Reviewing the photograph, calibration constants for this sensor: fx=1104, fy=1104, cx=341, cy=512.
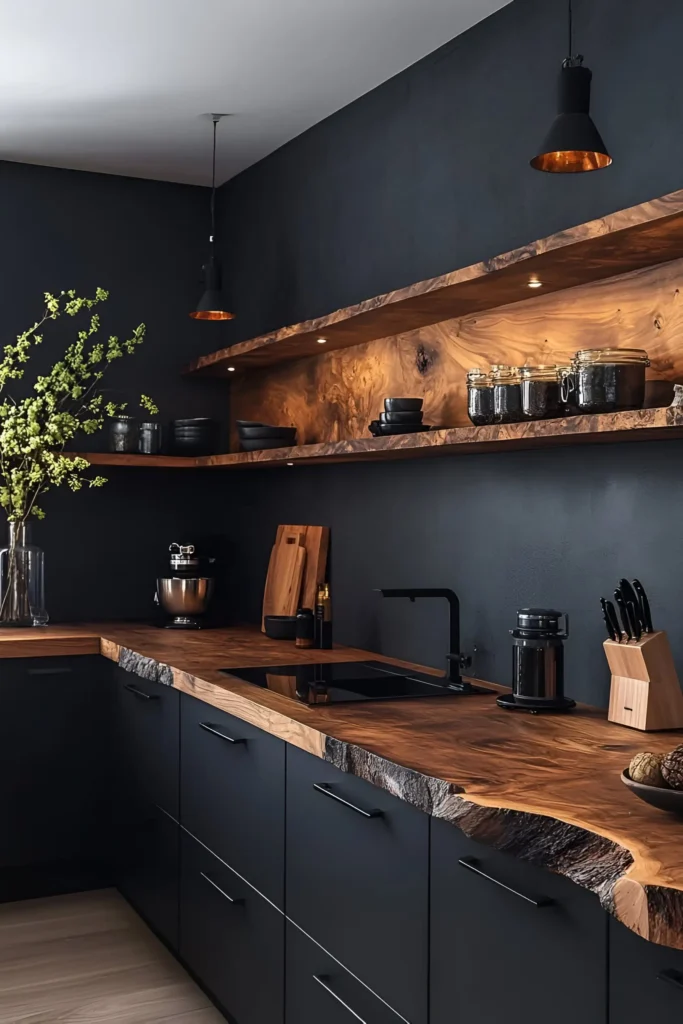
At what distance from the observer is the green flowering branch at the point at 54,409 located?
407cm

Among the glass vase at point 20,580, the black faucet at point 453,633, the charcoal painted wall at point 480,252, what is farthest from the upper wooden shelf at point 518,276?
the glass vase at point 20,580

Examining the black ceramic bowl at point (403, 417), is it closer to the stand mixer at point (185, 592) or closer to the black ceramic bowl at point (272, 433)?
the black ceramic bowl at point (272, 433)

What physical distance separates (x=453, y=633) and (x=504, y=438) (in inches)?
28.1

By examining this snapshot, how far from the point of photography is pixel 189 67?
3395mm

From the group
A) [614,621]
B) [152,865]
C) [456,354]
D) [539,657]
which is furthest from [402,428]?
[152,865]

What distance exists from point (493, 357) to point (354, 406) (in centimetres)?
85

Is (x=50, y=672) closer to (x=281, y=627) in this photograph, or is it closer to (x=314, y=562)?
(x=281, y=627)

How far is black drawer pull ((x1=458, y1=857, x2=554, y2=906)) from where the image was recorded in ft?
5.32

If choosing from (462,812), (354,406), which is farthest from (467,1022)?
(354,406)

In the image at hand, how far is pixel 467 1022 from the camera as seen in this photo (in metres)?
1.82

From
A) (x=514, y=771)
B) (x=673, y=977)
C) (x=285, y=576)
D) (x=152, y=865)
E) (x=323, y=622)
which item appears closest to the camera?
(x=673, y=977)

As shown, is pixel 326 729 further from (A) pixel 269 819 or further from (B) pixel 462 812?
(B) pixel 462 812

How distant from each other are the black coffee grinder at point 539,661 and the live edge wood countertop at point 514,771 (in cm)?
6

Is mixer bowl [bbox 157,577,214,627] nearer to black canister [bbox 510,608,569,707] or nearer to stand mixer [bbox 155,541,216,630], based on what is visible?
stand mixer [bbox 155,541,216,630]
